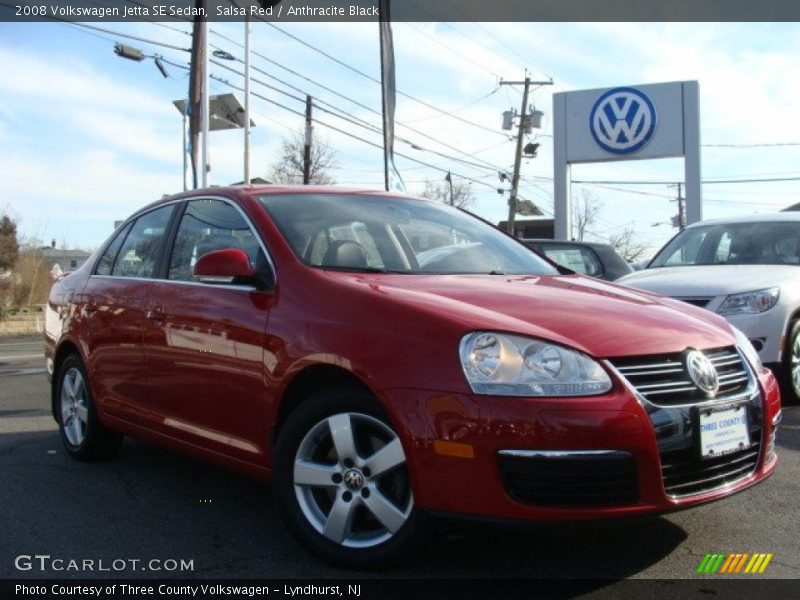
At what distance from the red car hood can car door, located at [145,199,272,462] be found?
1.63 feet

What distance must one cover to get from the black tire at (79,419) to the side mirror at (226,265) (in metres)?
1.80

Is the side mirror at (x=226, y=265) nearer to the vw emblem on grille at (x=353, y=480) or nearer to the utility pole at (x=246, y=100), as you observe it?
the vw emblem on grille at (x=353, y=480)

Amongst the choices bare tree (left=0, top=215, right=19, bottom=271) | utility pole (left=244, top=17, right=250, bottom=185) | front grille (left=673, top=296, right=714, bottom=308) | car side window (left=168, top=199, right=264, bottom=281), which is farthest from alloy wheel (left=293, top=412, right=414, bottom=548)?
bare tree (left=0, top=215, right=19, bottom=271)

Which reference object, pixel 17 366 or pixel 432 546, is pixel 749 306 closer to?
pixel 432 546

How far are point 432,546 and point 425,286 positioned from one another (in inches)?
42.4

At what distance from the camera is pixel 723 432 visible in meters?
3.03

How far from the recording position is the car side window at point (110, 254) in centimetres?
515

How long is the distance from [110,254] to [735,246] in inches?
216

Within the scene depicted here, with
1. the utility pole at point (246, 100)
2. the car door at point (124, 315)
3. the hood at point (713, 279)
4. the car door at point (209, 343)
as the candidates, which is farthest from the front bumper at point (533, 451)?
the utility pole at point (246, 100)

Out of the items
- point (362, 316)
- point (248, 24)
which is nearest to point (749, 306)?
point (362, 316)

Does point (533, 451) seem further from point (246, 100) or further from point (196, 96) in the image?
point (246, 100)

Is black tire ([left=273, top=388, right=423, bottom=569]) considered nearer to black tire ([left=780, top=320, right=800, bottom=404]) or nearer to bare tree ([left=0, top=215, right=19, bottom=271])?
black tire ([left=780, top=320, right=800, bottom=404])

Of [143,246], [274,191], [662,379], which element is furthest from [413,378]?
[143,246]

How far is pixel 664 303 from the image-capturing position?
3654mm
